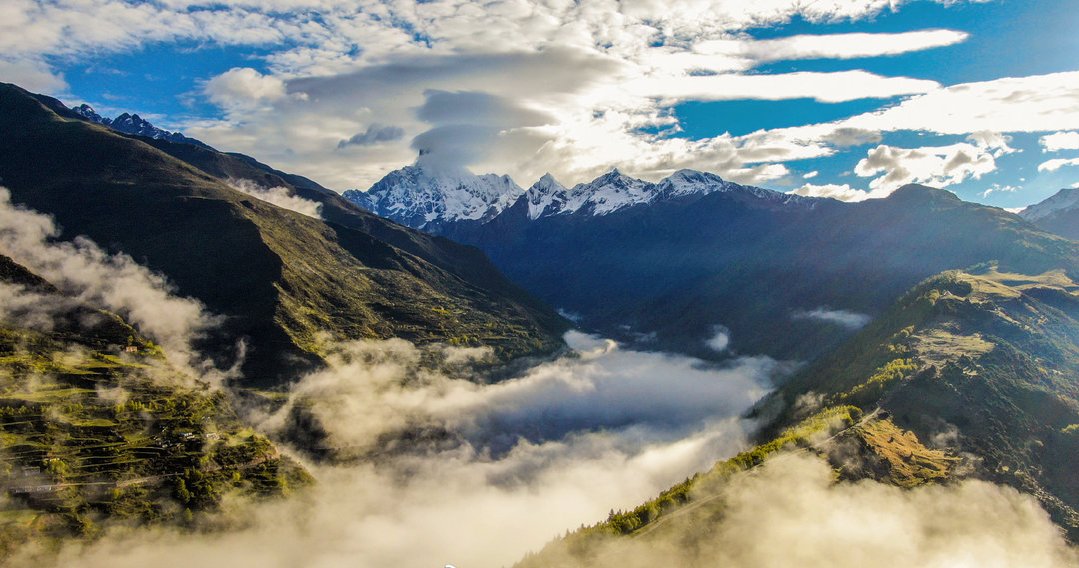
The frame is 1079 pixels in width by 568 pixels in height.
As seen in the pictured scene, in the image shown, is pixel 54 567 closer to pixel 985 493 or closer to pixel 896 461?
pixel 896 461

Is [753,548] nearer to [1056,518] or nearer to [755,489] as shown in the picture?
[755,489]

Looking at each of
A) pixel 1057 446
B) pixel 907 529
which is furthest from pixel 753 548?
pixel 1057 446

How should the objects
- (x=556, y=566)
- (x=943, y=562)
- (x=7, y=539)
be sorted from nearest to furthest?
(x=943, y=562), (x=556, y=566), (x=7, y=539)

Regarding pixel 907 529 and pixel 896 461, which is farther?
pixel 896 461

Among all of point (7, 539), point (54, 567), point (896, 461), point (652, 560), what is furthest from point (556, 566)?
point (7, 539)

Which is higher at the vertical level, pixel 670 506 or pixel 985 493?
pixel 985 493

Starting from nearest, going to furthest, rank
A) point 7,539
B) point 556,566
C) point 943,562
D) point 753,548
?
point 943,562 → point 753,548 → point 556,566 → point 7,539

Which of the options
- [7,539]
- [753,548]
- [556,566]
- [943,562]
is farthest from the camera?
[7,539]

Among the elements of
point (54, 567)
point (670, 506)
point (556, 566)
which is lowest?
point (54, 567)

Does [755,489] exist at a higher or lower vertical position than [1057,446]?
lower

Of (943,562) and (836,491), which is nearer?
(943,562)
